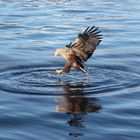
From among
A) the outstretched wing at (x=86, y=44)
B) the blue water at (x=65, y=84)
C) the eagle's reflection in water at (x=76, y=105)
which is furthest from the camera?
the outstretched wing at (x=86, y=44)

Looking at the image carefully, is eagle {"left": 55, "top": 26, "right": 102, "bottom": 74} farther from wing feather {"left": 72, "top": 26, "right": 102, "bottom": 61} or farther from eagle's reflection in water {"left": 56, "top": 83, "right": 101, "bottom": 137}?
eagle's reflection in water {"left": 56, "top": 83, "right": 101, "bottom": 137}

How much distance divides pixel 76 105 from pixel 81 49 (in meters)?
2.18

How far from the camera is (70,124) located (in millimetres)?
8625

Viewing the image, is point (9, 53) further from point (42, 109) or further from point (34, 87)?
point (42, 109)

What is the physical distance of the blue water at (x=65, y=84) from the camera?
8492mm

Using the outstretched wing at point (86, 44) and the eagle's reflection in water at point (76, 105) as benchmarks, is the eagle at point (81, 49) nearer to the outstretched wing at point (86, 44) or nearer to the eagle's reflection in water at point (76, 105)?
the outstretched wing at point (86, 44)

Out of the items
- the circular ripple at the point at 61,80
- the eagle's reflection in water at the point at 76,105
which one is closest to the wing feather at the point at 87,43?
the circular ripple at the point at 61,80

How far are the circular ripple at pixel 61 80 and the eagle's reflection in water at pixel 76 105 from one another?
0.10 m

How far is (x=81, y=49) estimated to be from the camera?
38.3ft

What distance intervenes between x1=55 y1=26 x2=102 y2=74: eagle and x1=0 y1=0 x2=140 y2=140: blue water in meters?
0.27

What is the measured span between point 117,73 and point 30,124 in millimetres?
3759

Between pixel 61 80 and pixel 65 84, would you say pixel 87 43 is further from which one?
pixel 65 84

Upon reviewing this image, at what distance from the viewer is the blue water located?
8492 millimetres

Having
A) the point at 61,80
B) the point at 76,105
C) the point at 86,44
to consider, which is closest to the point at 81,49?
the point at 86,44
